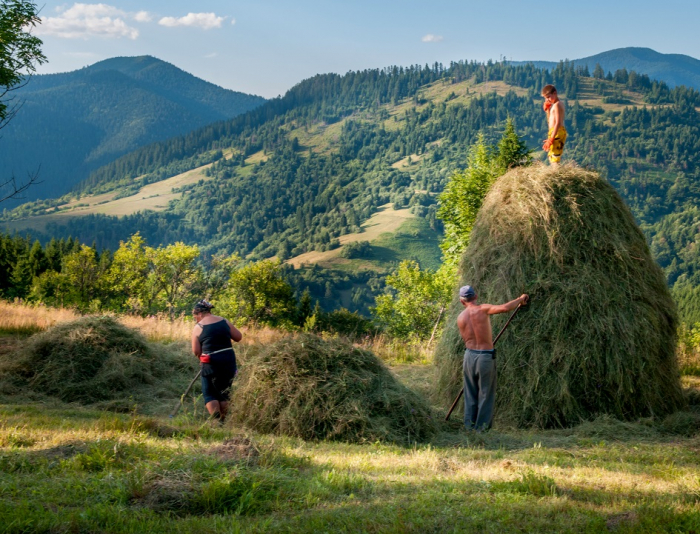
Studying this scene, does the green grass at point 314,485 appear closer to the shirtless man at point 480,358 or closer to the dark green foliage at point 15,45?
the shirtless man at point 480,358

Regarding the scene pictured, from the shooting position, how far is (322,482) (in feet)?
16.2

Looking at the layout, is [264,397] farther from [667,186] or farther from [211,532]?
[667,186]

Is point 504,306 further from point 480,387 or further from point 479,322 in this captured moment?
point 480,387

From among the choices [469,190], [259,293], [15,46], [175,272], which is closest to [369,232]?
[259,293]

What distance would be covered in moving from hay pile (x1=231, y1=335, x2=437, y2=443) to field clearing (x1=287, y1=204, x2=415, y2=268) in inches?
5922

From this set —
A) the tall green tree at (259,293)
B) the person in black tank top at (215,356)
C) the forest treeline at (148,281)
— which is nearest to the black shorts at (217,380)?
the person in black tank top at (215,356)

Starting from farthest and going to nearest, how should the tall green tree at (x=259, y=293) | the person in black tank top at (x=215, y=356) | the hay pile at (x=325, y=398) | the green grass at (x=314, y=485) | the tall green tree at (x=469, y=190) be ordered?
the tall green tree at (x=259, y=293) → the tall green tree at (x=469, y=190) → the person in black tank top at (x=215, y=356) → the hay pile at (x=325, y=398) → the green grass at (x=314, y=485)

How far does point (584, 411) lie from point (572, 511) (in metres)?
4.85

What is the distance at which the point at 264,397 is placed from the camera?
7.85m

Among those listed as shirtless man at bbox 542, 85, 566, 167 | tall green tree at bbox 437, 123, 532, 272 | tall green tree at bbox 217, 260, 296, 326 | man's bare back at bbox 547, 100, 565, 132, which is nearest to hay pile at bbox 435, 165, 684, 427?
shirtless man at bbox 542, 85, 566, 167

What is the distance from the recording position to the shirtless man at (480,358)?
27.9ft

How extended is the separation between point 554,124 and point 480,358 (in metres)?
4.66

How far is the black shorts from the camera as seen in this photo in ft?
27.7

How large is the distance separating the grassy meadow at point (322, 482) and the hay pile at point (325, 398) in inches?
13.7
